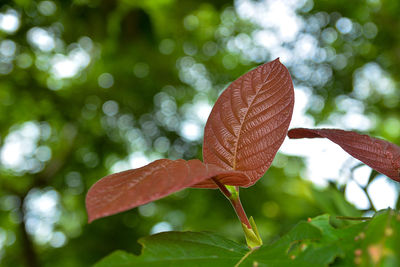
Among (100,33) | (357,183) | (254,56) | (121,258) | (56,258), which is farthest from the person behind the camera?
(254,56)

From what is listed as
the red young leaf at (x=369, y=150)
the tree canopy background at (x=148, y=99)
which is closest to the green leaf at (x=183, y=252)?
the red young leaf at (x=369, y=150)

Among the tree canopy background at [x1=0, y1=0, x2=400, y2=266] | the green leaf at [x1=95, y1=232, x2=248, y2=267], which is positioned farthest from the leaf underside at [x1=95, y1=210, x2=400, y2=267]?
the tree canopy background at [x1=0, y1=0, x2=400, y2=266]

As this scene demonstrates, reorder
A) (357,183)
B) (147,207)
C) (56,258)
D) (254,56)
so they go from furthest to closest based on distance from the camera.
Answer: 1. (254,56)
2. (147,207)
3. (56,258)
4. (357,183)

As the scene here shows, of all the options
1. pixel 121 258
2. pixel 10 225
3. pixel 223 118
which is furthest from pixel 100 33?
pixel 10 225

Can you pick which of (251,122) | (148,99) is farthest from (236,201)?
(148,99)

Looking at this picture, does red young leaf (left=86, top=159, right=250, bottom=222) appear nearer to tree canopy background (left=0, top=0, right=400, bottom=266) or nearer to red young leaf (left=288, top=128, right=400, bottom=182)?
red young leaf (left=288, top=128, right=400, bottom=182)

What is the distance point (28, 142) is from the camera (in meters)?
2.79

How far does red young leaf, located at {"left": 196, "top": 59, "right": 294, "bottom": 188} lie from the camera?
390 mm

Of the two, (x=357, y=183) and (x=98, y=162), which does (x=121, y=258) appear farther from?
(x=98, y=162)

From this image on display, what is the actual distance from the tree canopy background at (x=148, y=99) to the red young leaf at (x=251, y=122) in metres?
1.47

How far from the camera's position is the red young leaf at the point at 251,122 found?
1.28 feet

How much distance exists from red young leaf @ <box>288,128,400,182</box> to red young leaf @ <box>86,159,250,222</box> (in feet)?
0.45

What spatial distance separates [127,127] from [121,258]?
2275mm

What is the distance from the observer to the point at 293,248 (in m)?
0.30
